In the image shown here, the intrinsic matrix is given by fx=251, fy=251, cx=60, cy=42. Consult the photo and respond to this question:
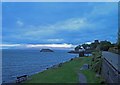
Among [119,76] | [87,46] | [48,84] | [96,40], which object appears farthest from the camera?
[87,46]

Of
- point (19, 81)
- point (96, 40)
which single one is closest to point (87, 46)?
point (96, 40)

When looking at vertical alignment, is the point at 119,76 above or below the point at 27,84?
above

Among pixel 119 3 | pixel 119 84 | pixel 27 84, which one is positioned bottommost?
pixel 27 84

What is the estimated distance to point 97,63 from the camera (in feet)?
120

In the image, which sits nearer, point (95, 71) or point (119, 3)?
point (95, 71)

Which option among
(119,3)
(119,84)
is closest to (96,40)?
(119,3)

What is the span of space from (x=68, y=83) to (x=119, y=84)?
12.3 metres

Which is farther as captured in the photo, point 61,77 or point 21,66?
point 21,66

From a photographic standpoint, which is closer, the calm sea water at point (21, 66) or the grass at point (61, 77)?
the grass at point (61, 77)

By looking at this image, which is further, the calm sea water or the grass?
the calm sea water

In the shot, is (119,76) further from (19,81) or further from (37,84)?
(19,81)

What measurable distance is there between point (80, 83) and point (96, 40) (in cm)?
12128

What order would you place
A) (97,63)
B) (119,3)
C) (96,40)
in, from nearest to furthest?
(97,63)
(119,3)
(96,40)

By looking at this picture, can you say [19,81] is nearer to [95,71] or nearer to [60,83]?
[60,83]
